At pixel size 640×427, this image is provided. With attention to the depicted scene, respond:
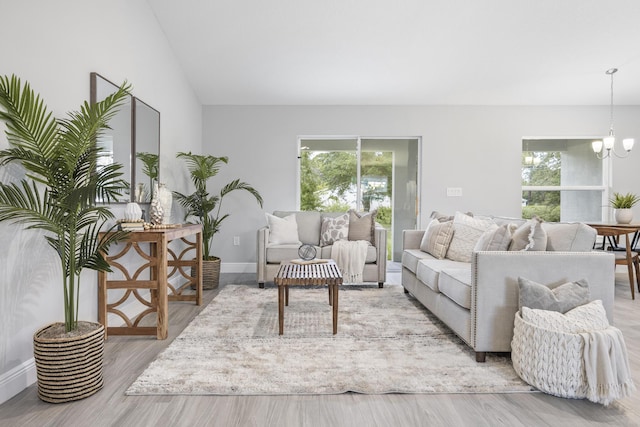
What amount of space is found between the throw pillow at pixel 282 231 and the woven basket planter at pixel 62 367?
9.06 ft

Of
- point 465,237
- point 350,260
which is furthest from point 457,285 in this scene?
point 350,260

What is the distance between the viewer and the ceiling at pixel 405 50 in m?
3.64

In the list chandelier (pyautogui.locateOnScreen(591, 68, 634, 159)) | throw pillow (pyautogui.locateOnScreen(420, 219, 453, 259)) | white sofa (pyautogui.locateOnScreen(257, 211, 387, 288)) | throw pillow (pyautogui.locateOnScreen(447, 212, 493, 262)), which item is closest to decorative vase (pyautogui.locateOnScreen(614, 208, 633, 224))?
chandelier (pyautogui.locateOnScreen(591, 68, 634, 159))

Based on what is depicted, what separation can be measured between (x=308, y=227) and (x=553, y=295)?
308 cm

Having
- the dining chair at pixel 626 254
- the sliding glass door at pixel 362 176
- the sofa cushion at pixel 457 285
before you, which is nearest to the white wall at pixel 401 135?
the sliding glass door at pixel 362 176

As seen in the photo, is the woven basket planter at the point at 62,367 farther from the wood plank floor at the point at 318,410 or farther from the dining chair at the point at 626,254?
the dining chair at the point at 626,254

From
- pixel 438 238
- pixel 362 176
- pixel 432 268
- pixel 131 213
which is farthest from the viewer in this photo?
pixel 362 176

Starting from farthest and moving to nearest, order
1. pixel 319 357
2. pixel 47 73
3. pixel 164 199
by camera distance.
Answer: pixel 164 199, pixel 319 357, pixel 47 73

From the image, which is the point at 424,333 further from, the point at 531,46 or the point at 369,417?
the point at 531,46

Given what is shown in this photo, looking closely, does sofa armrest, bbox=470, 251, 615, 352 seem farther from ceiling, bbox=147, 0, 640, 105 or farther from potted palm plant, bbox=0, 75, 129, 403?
ceiling, bbox=147, 0, 640, 105

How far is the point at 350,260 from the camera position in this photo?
426cm

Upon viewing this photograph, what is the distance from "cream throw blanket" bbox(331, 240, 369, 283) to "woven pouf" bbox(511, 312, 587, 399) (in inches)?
91.3

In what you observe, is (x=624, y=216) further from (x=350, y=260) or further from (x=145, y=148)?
(x=145, y=148)

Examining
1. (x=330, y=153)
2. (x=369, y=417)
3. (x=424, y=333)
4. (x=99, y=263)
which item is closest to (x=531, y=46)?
(x=330, y=153)
